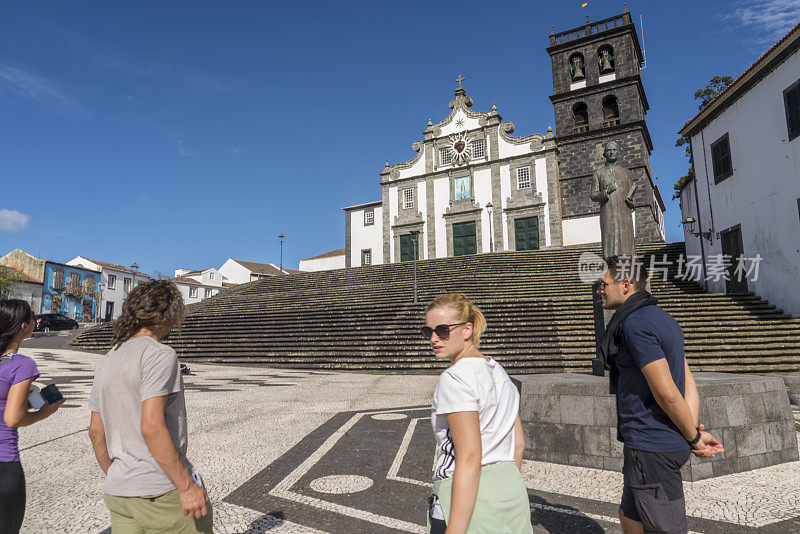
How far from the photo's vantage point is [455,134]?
115 feet

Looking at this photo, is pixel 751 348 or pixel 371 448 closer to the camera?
pixel 371 448

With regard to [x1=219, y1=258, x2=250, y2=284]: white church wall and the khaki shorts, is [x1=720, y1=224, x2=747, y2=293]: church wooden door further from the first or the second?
[x1=219, y1=258, x2=250, y2=284]: white church wall

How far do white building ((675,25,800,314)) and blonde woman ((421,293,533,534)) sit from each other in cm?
1604

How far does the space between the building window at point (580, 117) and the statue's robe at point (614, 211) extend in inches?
1099

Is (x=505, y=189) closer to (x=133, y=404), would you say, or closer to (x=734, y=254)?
(x=734, y=254)

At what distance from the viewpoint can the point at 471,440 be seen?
159 cm

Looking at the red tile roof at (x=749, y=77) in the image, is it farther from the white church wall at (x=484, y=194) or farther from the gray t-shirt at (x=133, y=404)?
the gray t-shirt at (x=133, y=404)

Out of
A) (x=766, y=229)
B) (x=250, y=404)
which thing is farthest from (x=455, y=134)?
(x=250, y=404)

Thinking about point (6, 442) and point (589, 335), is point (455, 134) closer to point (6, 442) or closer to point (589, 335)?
point (589, 335)

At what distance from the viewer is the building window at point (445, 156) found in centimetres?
3516

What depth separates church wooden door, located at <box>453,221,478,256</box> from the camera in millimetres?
33031

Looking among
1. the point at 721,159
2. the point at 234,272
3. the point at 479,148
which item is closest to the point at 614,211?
the point at 721,159

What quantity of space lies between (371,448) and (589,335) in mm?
10667

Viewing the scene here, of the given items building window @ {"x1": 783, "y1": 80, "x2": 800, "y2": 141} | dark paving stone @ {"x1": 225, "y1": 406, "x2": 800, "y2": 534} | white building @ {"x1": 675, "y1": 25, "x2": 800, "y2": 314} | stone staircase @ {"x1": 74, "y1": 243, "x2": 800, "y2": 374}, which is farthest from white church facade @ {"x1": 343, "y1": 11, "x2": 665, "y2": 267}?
dark paving stone @ {"x1": 225, "y1": 406, "x2": 800, "y2": 534}
